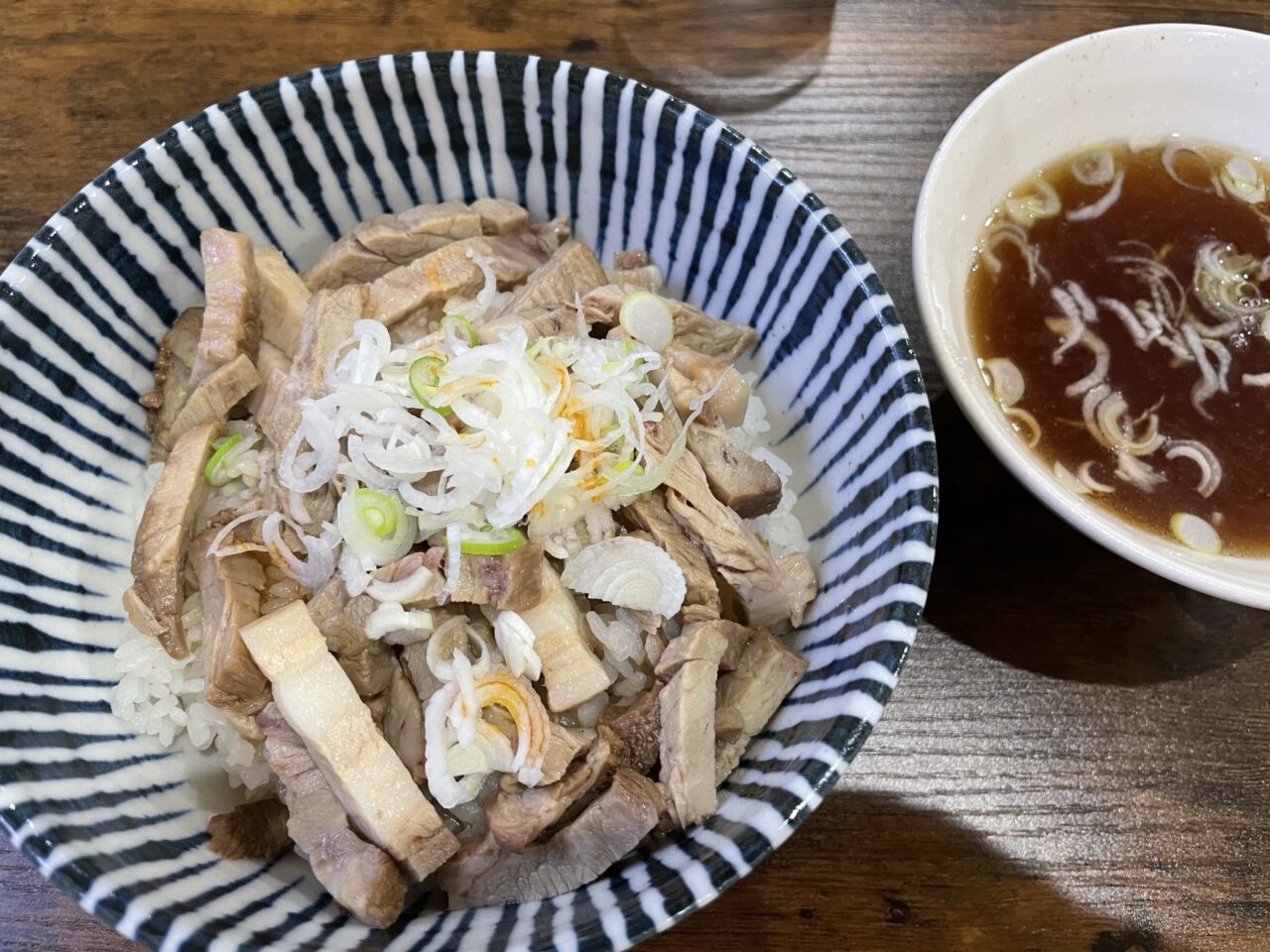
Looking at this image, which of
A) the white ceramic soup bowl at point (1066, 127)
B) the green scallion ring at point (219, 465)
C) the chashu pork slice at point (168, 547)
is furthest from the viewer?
the white ceramic soup bowl at point (1066, 127)

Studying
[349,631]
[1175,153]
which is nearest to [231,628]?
[349,631]

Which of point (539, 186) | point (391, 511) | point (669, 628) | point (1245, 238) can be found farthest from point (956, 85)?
point (391, 511)

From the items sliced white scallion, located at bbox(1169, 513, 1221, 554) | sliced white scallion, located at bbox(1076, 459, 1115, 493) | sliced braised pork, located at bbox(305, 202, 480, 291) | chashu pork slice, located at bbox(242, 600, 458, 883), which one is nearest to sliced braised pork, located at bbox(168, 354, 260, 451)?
sliced braised pork, located at bbox(305, 202, 480, 291)

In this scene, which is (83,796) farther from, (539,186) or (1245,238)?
(1245,238)

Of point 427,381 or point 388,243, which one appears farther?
point 388,243

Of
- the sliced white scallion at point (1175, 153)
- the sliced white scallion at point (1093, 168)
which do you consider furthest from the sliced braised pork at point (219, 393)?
the sliced white scallion at point (1175, 153)

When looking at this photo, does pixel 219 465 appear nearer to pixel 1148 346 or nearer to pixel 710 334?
pixel 710 334

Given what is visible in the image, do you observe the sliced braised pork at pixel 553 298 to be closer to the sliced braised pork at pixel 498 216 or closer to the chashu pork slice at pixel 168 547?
the sliced braised pork at pixel 498 216
